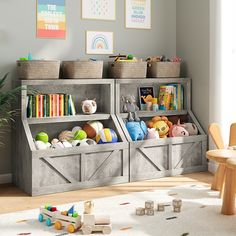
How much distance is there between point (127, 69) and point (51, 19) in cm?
87

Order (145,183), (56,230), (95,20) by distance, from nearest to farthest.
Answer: (56,230) → (145,183) → (95,20)

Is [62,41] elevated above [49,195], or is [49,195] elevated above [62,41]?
[62,41]

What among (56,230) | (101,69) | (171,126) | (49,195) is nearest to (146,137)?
(171,126)

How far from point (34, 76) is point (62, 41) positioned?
1.89 ft

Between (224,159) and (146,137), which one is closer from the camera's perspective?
(224,159)

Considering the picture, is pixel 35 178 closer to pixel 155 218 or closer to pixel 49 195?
pixel 49 195

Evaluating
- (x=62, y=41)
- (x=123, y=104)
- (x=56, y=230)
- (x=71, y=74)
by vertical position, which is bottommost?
(x=56, y=230)

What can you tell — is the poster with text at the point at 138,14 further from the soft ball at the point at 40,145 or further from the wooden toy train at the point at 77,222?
the wooden toy train at the point at 77,222

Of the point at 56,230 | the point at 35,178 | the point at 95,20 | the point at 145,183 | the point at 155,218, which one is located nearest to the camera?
the point at 56,230

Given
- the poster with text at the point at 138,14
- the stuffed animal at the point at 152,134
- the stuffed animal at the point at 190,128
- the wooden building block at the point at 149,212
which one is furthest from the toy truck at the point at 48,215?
the poster with text at the point at 138,14

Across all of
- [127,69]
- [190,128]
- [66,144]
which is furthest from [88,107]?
[190,128]

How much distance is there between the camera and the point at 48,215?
3.12 metres

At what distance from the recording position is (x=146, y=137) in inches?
179

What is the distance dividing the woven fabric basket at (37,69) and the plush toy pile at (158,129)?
0.90 metres
